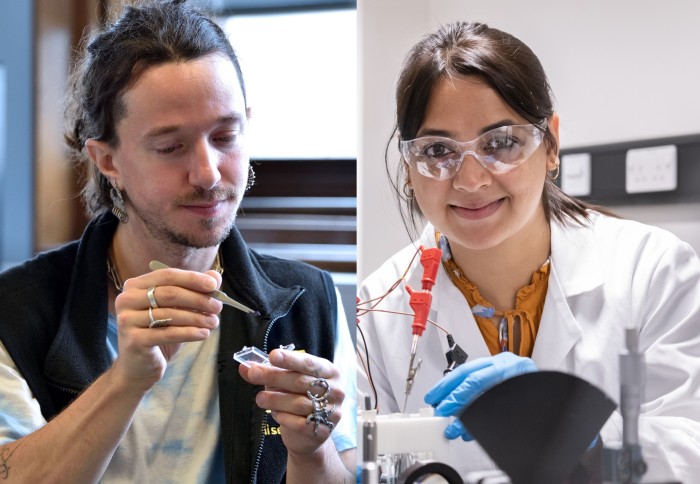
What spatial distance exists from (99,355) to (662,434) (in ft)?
2.07

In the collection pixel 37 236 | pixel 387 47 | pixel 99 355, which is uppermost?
pixel 387 47

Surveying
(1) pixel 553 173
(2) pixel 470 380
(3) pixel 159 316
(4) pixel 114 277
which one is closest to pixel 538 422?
(2) pixel 470 380

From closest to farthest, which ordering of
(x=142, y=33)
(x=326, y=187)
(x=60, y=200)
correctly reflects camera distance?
(x=142, y=33) → (x=326, y=187) → (x=60, y=200)

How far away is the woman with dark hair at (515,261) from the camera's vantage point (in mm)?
583

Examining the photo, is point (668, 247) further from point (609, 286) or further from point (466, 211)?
point (466, 211)

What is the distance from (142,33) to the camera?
0.85 m

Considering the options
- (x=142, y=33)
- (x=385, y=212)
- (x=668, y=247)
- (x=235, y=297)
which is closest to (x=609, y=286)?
(x=668, y=247)

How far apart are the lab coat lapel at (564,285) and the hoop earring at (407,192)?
115 millimetres

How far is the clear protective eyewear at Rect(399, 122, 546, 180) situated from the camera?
0.59 m

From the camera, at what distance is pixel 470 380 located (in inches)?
22.8

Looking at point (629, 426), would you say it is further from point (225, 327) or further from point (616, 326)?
point (225, 327)

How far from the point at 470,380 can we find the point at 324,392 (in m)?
0.22

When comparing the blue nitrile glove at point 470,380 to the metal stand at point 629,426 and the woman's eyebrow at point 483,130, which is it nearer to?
the metal stand at point 629,426

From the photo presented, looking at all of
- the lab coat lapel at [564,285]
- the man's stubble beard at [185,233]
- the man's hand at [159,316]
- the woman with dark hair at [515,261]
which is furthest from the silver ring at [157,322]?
the lab coat lapel at [564,285]
